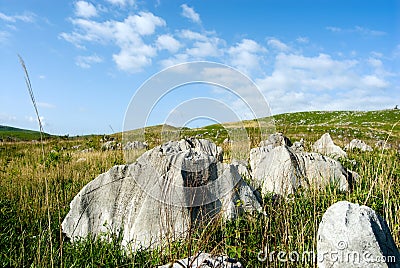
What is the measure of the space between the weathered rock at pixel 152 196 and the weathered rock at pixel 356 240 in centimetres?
254

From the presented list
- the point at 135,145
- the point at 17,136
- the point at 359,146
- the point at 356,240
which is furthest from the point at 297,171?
the point at 17,136

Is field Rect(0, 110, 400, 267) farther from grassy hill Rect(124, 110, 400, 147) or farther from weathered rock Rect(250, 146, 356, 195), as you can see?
grassy hill Rect(124, 110, 400, 147)

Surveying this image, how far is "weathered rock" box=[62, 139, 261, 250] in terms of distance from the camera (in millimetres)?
5352

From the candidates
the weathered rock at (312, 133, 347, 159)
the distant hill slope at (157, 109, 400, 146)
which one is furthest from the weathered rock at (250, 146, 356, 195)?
the weathered rock at (312, 133, 347, 159)

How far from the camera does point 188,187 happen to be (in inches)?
215

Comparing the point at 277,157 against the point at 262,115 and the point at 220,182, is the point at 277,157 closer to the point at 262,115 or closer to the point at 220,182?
the point at 262,115

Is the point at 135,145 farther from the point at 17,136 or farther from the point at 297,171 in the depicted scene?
the point at 17,136

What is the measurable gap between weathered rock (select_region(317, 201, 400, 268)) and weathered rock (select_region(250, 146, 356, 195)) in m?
4.12

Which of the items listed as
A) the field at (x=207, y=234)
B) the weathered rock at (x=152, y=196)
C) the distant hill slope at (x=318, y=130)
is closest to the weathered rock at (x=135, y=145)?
the distant hill slope at (x=318, y=130)

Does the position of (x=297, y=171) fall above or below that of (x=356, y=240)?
above

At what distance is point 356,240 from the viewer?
2715 mm

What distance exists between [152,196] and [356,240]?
11.3 ft

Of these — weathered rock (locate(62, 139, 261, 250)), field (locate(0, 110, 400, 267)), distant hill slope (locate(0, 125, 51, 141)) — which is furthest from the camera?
distant hill slope (locate(0, 125, 51, 141))

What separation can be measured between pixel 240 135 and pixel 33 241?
27.2 ft
